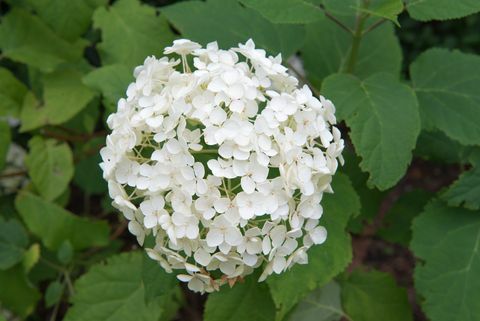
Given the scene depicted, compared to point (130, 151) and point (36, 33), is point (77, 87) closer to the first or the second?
point (36, 33)

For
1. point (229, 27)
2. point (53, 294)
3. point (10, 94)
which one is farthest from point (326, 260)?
point (10, 94)

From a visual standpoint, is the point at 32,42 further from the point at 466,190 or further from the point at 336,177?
the point at 466,190

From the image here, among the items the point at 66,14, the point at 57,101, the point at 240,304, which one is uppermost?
the point at 66,14

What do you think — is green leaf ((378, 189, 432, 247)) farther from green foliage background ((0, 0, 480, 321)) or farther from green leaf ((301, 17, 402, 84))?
green leaf ((301, 17, 402, 84))

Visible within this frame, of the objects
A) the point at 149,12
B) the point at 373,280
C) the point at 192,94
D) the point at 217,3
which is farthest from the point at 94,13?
the point at 373,280

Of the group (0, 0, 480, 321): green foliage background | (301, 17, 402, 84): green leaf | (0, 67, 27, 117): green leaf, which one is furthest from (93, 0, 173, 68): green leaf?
(301, 17, 402, 84): green leaf

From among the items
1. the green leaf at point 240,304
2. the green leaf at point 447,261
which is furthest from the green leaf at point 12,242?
the green leaf at point 447,261
